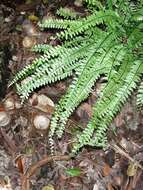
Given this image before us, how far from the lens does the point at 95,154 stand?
4297 mm

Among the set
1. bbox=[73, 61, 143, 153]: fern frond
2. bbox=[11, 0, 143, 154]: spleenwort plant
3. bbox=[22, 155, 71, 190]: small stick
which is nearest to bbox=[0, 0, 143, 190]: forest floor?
bbox=[22, 155, 71, 190]: small stick

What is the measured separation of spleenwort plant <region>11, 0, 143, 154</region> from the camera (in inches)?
152

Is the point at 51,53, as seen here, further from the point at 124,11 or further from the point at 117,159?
the point at 117,159

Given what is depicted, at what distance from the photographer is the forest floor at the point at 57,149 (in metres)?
4.14

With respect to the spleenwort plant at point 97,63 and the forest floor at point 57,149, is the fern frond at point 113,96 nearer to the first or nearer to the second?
the spleenwort plant at point 97,63

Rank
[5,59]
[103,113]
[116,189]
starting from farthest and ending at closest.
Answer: [5,59] < [116,189] < [103,113]

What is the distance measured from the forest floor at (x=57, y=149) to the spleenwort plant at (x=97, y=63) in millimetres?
179

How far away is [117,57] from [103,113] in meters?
0.53

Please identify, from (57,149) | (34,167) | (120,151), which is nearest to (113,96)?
(120,151)

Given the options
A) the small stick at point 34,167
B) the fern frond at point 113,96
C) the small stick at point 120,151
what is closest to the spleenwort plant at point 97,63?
the fern frond at point 113,96

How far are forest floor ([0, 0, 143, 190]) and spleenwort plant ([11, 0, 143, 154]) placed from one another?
0.18 metres

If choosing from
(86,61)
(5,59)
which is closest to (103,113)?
(86,61)

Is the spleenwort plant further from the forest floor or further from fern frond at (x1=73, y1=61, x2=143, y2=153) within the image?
the forest floor

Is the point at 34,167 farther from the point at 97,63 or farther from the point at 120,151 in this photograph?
the point at 97,63
